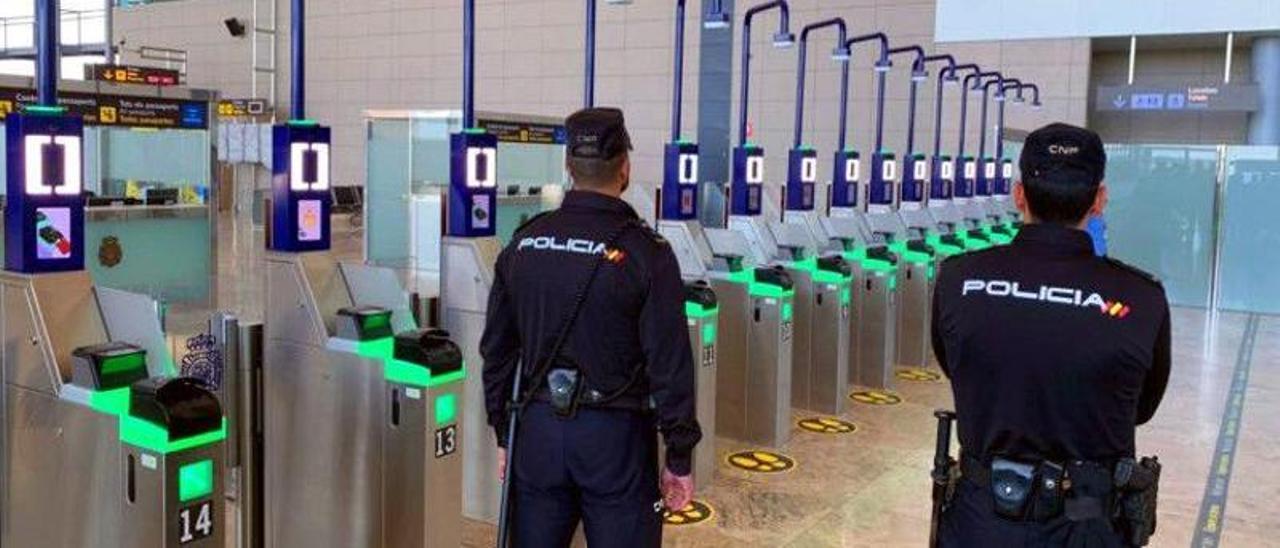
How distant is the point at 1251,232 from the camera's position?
12.6 m

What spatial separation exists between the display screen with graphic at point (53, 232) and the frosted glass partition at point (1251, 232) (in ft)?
40.9

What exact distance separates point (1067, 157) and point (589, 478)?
1.22m

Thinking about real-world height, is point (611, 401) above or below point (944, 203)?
below

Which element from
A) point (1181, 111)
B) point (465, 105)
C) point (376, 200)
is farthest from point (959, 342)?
point (1181, 111)

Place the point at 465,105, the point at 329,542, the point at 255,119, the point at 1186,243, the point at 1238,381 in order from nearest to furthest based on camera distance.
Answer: the point at 329,542 → the point at 465,105 → the point at 1238,381 → the point at 1186,243 → the point at 255,119

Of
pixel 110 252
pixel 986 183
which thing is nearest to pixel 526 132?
pixel 986 183

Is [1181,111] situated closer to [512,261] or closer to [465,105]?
[465,105]

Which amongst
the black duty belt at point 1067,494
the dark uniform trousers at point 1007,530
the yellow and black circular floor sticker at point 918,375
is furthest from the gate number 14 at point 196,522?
the yellow and black circular floor sticker at point 918,375

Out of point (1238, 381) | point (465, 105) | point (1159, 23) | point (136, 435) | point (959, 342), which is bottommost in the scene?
point (1238, 381)

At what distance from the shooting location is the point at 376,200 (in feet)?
35.3

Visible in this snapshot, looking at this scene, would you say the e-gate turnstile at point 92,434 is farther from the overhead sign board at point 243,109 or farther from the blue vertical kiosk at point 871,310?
the overhead sign board at point 243,109

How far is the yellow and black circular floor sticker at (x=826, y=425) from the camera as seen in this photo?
6.49 meters

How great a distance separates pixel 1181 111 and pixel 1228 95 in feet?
2.61

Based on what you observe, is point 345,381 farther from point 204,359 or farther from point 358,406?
point 204,359
